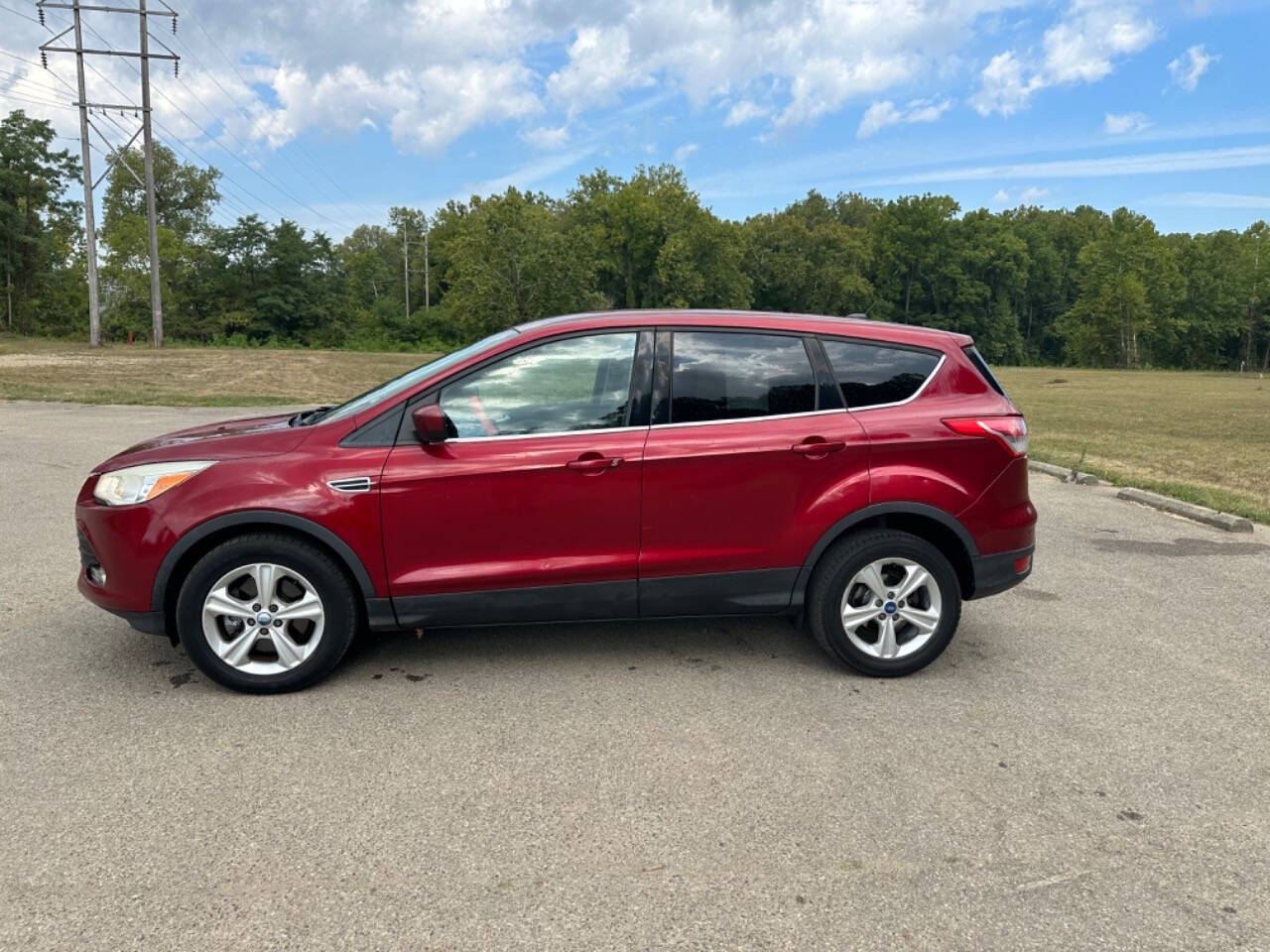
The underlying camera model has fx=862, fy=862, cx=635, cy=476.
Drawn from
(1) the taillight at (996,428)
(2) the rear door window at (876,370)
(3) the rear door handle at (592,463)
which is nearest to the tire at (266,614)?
(3) the rear door handle at (592,463)

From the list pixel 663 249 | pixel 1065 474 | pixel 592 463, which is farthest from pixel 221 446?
pixel 663 249

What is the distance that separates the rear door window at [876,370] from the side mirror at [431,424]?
1870 millimetres

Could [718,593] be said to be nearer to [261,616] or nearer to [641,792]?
[641,792]

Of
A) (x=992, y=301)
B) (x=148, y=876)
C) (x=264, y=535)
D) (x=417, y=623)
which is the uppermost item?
(x=992, y=301)

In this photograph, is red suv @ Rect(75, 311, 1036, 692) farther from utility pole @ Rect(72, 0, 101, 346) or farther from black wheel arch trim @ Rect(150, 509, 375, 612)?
utility pole @ Rect(72, 0, 101, 346)

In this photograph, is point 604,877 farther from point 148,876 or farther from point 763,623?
point 763,623

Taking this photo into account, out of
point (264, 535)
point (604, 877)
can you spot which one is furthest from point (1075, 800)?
point (264, 535)

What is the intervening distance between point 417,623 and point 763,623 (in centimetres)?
205

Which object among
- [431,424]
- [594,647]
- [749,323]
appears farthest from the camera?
[594,647]

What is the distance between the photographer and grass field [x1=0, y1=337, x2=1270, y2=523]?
35.1 ft

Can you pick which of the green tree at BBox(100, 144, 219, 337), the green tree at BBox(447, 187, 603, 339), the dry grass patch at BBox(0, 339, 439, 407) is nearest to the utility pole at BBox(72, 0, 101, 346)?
the dry grass patch at BBox(0, 339, 439, 407)

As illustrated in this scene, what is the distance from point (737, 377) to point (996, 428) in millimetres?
1278

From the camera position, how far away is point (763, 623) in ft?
16.3

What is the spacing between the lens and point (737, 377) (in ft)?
13.4
